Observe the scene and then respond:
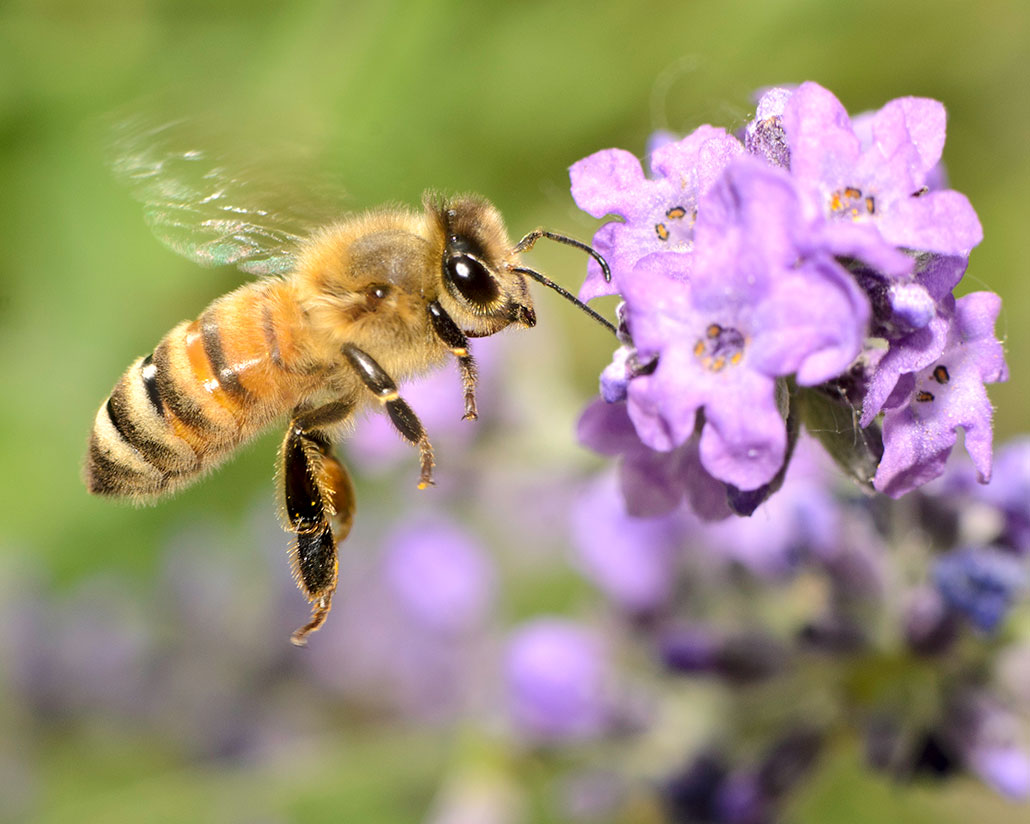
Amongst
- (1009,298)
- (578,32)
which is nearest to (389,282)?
(578,32)

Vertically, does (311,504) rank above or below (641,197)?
below

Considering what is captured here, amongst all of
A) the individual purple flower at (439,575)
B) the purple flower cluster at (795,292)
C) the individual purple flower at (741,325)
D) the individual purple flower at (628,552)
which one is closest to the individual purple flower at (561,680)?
the individual purple flower at (628,552)

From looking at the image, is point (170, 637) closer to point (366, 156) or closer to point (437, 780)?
point (437, 780)

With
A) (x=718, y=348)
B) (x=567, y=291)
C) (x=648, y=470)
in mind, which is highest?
(x=567, y=291)

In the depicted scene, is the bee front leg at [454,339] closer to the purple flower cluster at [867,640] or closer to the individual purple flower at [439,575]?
the purple flower cluster at [867,640]

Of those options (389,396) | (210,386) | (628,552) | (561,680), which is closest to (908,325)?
(389,396)

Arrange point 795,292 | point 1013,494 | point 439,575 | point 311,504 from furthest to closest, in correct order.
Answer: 1. point 439,575
2. point 1013,494
3. point 311,504
4. point 795,292

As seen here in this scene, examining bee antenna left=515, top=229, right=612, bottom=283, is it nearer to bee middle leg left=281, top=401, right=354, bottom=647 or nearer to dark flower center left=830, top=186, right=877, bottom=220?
dark flower center left=830, top=186, right=877, bottom=220

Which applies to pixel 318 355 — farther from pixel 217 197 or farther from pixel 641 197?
pixel 641 197

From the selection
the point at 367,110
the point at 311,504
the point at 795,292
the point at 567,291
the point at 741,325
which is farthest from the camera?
the point at 367,110
